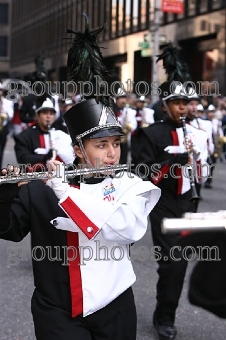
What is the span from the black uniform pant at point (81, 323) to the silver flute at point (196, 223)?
1.31 m

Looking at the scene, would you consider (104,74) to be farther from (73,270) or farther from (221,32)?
(221,32)

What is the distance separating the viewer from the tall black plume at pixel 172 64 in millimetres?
5629

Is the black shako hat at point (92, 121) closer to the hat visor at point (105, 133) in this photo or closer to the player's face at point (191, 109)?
the hat visor at point (105, 133)

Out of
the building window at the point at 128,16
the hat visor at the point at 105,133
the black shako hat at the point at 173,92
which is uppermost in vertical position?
the building window at the point at 128,16

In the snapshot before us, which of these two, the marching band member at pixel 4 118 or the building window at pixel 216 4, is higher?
the building window at pixel 216 4

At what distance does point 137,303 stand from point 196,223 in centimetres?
372

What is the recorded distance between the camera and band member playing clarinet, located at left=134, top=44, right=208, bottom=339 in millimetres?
4379

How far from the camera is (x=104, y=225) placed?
A: 8.62ft

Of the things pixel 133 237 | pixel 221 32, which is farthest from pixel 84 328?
pixel 221 32

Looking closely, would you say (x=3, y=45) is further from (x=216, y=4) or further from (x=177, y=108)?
(x=177, y=108)

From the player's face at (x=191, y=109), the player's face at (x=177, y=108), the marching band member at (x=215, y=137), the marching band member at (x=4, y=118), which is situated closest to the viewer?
the player's face at (x=177, y=108)

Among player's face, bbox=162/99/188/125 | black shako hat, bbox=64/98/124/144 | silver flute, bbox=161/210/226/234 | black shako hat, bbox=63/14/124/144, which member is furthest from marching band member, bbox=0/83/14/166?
silver flute, bbox=161/210/226/234

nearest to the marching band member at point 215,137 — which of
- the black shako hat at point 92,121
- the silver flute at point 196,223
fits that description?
the black shako hat at point 92,121

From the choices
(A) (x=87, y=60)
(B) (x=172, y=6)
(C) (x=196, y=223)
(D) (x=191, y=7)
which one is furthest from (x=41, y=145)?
(D) (x=191, y=7)
